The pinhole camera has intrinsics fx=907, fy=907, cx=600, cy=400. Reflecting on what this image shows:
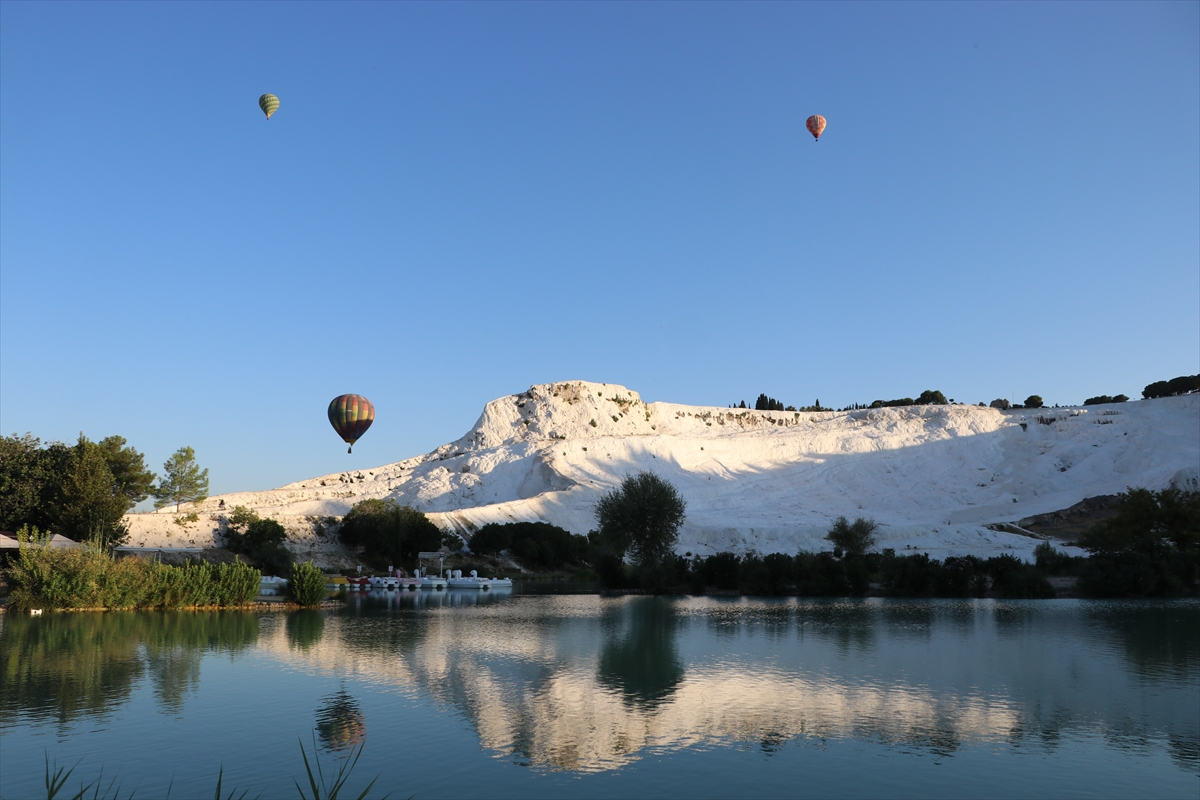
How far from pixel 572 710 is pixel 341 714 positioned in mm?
3815

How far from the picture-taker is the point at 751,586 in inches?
1850

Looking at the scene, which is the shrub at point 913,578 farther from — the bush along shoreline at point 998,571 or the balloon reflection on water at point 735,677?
the balloon reflection on water at point 735,677

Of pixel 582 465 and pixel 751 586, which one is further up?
pixel 582 465

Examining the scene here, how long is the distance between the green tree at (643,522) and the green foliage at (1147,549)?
22.0 meters

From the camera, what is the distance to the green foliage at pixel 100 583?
2950 centimetres

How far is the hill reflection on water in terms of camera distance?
1391 cm

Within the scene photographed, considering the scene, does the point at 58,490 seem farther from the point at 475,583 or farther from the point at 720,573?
the point at 720,573

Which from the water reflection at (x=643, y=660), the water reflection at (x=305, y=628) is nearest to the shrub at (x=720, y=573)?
the water reflection at (x=643, y=660)

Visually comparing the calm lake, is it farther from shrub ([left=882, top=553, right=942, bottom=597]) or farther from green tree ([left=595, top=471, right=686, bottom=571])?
green tree ([left=595, top=471, right=686, bottom=571])

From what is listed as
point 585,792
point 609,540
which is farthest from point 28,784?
point 609,540

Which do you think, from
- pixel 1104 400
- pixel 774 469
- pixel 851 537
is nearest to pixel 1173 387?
pixel 1104 400

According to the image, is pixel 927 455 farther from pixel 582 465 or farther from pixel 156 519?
pixel 156 519

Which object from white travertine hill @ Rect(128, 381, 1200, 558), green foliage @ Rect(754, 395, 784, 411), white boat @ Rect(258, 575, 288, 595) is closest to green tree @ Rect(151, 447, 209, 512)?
white travertine hill @ Rect(128, 381, 1200, 558)

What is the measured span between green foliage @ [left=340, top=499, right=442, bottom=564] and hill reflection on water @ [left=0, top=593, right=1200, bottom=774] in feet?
128
